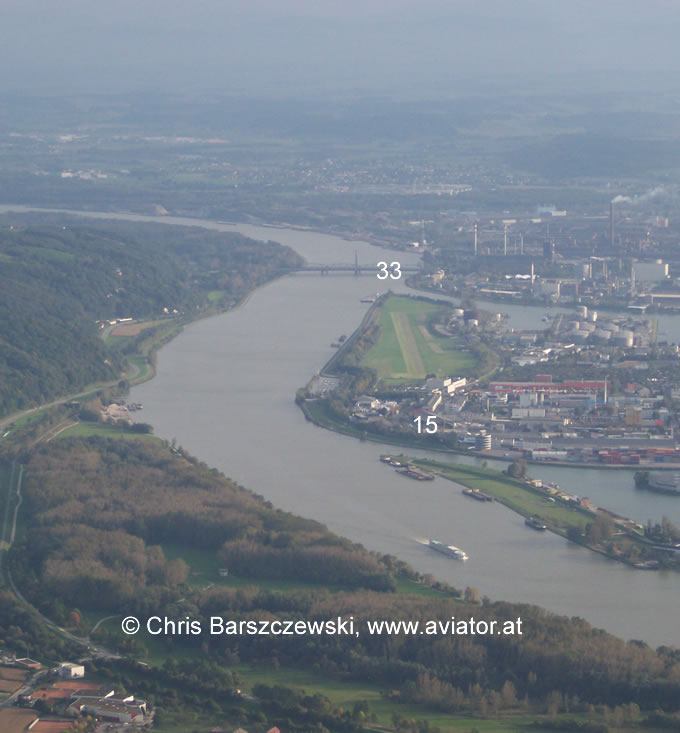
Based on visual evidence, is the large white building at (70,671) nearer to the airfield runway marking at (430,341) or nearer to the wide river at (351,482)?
the wide river at (351,482)

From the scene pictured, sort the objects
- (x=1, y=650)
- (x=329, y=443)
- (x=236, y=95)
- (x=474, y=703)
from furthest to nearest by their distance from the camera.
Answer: (x=236, y=95), (x=329, y=443), (x=1, y=650), (x=474, y=703)

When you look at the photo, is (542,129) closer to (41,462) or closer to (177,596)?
(41,462)

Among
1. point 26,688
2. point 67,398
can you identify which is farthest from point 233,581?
point 67,398

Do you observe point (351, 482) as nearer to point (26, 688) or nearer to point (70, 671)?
point (70, 671)

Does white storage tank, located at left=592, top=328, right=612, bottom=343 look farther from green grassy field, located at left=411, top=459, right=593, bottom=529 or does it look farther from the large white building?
the large white building

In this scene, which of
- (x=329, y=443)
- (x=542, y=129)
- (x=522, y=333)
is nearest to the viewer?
(x=329, y=443)

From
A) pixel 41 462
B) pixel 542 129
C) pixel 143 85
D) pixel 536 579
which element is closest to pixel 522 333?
pixel 41 462

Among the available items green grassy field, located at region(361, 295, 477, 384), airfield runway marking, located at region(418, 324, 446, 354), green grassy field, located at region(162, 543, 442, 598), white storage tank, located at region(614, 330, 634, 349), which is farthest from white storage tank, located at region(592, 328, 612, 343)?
green grassy field, located at region(162, 543, 442, 598)
